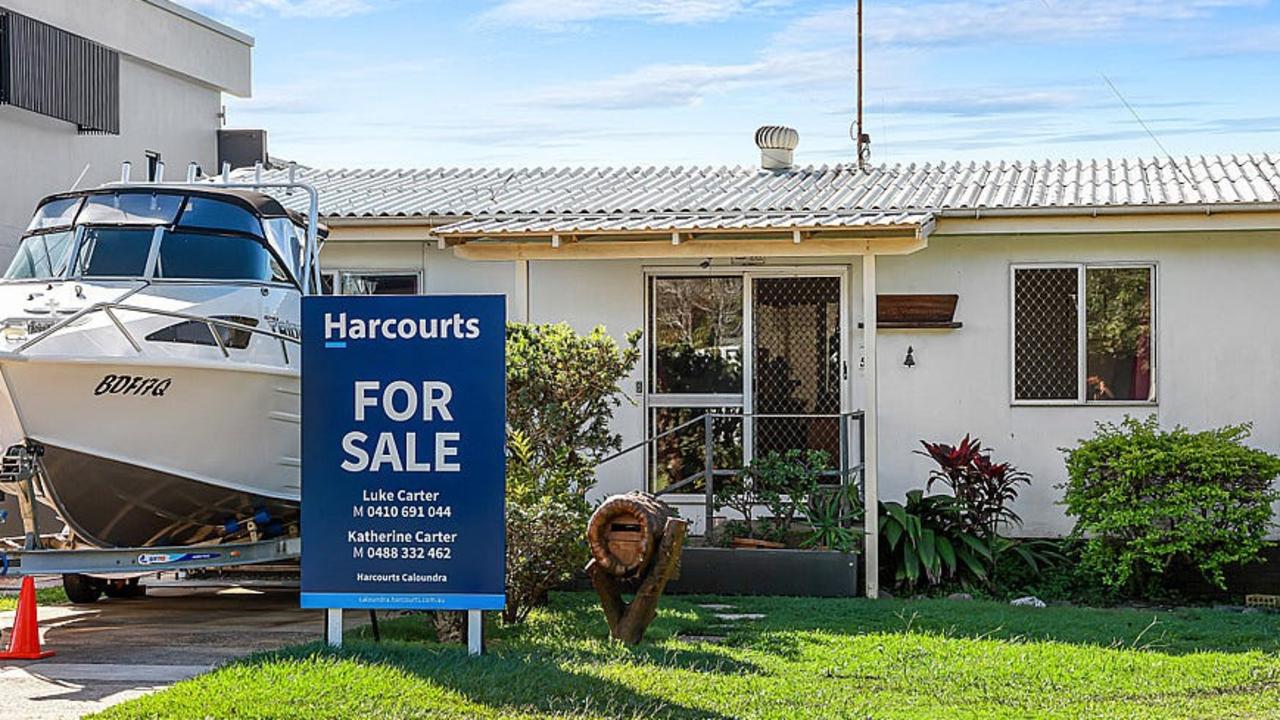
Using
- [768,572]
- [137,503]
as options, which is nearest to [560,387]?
[768,572]

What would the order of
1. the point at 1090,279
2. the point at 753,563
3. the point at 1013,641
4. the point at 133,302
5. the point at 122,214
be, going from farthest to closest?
the point at 1090,279, the point at 753,563, the point at 122,214, the point at 133,302, the point at 1013,641

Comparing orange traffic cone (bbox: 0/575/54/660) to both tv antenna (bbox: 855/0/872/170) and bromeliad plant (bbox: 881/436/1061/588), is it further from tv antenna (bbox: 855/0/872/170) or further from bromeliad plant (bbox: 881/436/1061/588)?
tv antenna (bbox: 855/0/872/170)

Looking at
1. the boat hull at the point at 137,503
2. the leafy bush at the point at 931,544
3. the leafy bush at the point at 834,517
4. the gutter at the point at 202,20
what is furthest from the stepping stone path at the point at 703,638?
the gutter at the point at 202,20

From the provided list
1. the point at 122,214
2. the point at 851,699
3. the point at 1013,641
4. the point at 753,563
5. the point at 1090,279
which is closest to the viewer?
the point at 851,699

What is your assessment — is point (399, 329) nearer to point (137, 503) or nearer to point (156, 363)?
point (156, 363)

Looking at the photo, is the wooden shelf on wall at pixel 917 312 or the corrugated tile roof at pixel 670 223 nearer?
the corrugated tile roof at pixel 670 223

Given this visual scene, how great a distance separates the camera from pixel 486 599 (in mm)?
8727

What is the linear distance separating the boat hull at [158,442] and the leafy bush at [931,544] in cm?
485

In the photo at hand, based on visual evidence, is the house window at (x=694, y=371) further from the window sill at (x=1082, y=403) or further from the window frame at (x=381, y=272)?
the window sill at (x=1082, y=403)

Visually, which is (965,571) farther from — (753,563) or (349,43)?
(349,43)

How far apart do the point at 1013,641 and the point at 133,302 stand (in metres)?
6.25

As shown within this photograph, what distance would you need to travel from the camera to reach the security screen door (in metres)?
14.5

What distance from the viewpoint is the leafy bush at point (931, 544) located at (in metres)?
13.0

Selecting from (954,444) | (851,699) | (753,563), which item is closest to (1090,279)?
(954,444)
